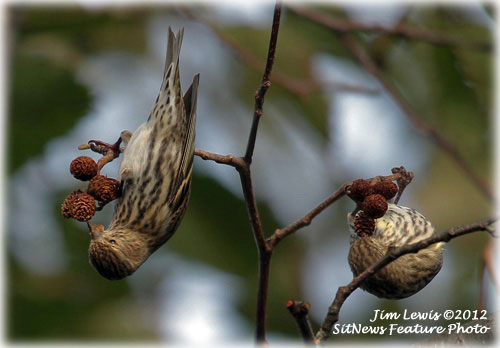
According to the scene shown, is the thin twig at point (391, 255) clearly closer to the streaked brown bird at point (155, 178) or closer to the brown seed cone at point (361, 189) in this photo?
the brown seed cone at point (361, 189)

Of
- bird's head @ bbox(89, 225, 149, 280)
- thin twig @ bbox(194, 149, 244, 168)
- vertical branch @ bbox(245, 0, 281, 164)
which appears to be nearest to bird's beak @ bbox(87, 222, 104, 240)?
bird's head @ bbox(89, 225, 149, 280)

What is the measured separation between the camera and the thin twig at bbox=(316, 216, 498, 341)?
2.12m

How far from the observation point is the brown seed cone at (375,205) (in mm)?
2361

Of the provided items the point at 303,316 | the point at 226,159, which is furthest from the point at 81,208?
the point at 303,316

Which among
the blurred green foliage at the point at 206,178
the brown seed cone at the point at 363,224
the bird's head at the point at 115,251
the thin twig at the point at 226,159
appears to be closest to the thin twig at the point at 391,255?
the brown seed cone at the point at 363,224

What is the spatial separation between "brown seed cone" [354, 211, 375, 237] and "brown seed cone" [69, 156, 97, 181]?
3.30 ft

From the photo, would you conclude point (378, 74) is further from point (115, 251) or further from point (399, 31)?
point (115, 251)

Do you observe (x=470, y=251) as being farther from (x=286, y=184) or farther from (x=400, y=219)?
Answer: (x=400, y=219)

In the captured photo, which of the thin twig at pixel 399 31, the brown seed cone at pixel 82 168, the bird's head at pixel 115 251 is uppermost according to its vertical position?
the thin twig at pixel 399 31

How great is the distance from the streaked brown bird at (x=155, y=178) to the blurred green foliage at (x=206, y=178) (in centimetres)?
96

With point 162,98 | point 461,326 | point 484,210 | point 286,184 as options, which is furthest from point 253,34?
point 461,326

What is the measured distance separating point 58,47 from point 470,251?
12.0ft

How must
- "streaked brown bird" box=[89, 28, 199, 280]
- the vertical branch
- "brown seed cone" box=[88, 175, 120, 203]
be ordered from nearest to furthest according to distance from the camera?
the vertical branch → "brown seed cone" box=[88, 175, 120, 203] → "streaked brown bird" box=[89, 28, 199, 280]

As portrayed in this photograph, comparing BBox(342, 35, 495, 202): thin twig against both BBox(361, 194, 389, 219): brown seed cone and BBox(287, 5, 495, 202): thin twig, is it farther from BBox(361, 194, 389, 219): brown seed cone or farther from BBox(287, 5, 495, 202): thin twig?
BBox(361, 194, 389, 219): brown seed cone
